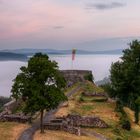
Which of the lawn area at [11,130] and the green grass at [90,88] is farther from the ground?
the green grass at [90,88]

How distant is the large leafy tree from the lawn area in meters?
24.3

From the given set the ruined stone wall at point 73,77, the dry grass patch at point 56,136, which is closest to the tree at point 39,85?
the dry grass patch at point 56,136

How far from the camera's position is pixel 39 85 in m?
48.5

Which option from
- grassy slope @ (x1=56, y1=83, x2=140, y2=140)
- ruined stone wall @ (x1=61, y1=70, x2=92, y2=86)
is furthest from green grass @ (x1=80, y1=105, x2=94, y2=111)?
ruined stone wall @ (x1=61, y1=70, x2=92, y2=86)

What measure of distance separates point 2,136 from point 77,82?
65.5 meters

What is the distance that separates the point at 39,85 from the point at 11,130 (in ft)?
24.9

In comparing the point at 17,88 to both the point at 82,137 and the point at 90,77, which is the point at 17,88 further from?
the point at 90,77

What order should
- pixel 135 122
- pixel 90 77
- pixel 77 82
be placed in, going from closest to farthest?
pixel 135 122
pixel 77 82
pixel 90 77

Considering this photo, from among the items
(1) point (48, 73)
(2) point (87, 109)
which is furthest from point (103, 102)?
(1) point (48, 73)

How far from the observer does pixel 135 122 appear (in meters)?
71.0

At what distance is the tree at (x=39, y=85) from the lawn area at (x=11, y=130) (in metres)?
3.42

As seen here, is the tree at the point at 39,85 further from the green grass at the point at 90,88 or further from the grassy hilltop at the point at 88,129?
the green grass at the point at 90,88

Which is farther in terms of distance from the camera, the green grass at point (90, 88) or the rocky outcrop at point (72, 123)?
the green grass at point (90, 88)

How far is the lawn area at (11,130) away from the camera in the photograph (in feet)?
153
